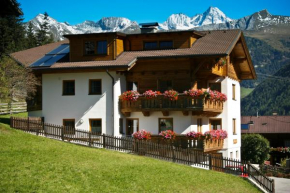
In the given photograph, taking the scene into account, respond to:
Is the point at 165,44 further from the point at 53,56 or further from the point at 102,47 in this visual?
the point at 53,56

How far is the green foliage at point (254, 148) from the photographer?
5575cm

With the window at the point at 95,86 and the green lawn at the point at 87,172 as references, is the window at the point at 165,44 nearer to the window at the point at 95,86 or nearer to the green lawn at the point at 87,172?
the window at the point at 95,86

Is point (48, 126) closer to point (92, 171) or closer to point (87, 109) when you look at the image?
point (87, 109)

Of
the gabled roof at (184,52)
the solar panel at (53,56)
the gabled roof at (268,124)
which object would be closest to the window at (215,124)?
the gabled roof at (184,52)

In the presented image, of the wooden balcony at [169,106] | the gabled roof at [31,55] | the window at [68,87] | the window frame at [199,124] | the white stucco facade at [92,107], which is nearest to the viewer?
the wooden balcony at [169,106]

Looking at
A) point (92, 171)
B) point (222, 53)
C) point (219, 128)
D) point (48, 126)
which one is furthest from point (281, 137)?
point (92, 171)

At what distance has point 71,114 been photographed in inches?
1502

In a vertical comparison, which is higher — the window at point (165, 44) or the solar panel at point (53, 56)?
the window at point (165, 44)

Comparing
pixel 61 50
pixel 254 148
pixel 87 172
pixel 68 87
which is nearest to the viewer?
pixel 87 172

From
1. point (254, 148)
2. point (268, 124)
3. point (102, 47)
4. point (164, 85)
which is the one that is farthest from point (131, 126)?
point (268, 124)

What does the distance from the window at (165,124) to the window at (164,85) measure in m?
2.15

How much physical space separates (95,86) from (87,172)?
15.2m

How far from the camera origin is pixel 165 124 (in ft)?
124

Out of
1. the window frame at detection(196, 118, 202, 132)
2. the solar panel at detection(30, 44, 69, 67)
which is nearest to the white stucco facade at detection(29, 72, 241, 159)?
the window frame at detection(196, 118, 202, 132)
